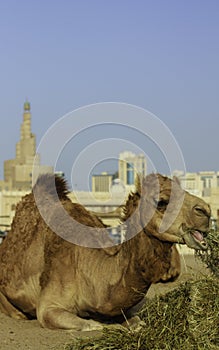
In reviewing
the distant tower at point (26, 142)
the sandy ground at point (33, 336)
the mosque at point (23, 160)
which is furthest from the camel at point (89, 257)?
the distant tower at point (26, 142)

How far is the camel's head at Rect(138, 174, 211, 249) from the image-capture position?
7.83 metres

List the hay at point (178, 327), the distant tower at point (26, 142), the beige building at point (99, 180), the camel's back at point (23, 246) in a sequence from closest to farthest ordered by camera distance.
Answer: the hay at point (178, 327)
the camel's back at point (23, 246)
the beige building at point (99, 180)
the distant tower at point (26, 142)

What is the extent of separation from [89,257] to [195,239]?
1.66 m

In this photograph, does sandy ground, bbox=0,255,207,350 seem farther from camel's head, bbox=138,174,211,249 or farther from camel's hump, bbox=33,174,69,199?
camel's hump, bbox=33,174,69,199

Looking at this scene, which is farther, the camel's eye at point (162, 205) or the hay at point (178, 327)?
the camel's eye at point (162, 205)

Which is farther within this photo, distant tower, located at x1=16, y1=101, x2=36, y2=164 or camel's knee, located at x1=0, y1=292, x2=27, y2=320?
distant tower, located at x1=16, y1=101, x2=36, y2=164

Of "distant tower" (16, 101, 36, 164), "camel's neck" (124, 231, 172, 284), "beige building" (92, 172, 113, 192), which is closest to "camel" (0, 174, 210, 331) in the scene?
"camel's neck" (124, 231, 172, 284)

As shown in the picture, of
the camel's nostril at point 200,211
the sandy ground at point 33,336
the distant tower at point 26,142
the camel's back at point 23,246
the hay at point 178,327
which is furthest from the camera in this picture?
the distant tower at point 26,142

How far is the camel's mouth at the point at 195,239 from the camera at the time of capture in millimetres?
7824

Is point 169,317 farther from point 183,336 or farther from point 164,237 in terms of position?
point 164,237

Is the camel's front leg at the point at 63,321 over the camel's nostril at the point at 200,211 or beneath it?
beneath

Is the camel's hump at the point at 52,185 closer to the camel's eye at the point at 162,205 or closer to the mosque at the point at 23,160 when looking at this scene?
the camel's eye at the point at 162,205

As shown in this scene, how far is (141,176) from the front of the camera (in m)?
8.38

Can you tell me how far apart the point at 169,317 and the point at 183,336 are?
0.34 meters
